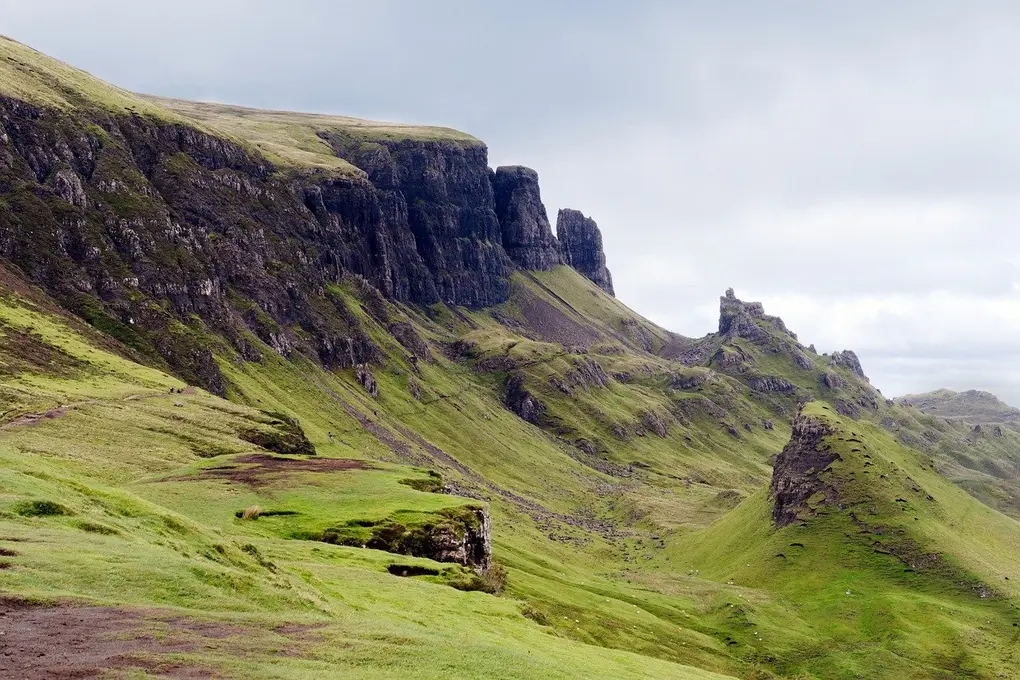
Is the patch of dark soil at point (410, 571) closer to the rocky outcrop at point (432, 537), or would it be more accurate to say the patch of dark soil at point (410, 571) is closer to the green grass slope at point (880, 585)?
the rocky outcrop at point (432, 537)

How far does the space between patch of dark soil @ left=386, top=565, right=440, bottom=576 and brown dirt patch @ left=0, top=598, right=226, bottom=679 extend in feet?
113

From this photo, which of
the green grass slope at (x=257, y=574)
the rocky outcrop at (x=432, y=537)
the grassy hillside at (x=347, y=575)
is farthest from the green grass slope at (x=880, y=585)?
the green grass slope at (x=257, y=574)

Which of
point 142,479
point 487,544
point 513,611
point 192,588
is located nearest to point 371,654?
point 192,588

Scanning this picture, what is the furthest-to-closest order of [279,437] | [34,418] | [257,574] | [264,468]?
[279,437], [34,418], [264,468], [257,574]

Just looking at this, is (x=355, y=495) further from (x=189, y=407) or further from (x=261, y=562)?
(x=189, y=407)

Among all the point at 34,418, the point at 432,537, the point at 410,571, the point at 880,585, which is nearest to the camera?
the point at 410,571

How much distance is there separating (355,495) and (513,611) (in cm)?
3793

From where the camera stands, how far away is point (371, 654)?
39562 millimetres

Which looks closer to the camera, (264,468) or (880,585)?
(264,468)

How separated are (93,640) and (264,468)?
79.1m

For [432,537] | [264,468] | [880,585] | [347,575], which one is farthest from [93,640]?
[880,585]

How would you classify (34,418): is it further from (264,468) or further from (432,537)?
(432,537)

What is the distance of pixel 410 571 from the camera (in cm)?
7425

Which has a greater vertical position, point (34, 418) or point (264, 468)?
point (264, 468)
